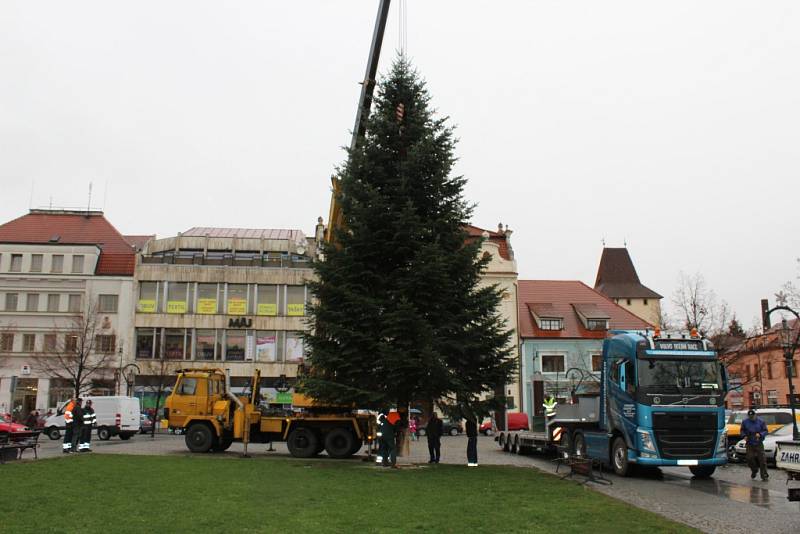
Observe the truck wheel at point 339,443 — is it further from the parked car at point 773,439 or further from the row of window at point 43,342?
the row of window at point 43,342

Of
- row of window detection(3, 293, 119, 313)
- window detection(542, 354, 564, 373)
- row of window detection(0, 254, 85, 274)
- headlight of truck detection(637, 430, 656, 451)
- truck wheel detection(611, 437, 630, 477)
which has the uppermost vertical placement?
row of window detection(0, 254, 85, 274)

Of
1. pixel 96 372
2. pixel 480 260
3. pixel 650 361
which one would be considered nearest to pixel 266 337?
pixel 96 372

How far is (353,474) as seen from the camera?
696 inches

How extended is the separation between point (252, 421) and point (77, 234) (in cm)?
4293

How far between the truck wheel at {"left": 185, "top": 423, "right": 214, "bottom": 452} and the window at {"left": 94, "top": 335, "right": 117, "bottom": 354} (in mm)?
34388

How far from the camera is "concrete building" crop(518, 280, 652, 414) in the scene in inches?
2259

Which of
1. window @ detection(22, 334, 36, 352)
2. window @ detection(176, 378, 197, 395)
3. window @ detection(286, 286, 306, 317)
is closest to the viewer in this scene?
window @ detection(176, 378, 197, 395)

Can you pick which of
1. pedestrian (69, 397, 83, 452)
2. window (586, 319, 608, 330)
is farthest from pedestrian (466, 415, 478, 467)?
window (586, 319, 608, 330)

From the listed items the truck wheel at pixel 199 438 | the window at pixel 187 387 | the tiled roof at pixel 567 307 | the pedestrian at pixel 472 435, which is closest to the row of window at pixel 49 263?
the tiled roof at pixel 567 307

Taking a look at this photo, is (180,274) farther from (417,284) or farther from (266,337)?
(417,284)

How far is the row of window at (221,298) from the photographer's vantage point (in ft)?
192

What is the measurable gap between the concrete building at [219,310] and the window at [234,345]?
79 millimetres

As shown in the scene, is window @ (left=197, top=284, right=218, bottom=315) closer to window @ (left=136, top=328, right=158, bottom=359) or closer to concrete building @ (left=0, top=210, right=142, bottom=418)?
window @ (left=136, top=328, right=158, bottom=359)

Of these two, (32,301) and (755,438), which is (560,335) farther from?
(32,301)
